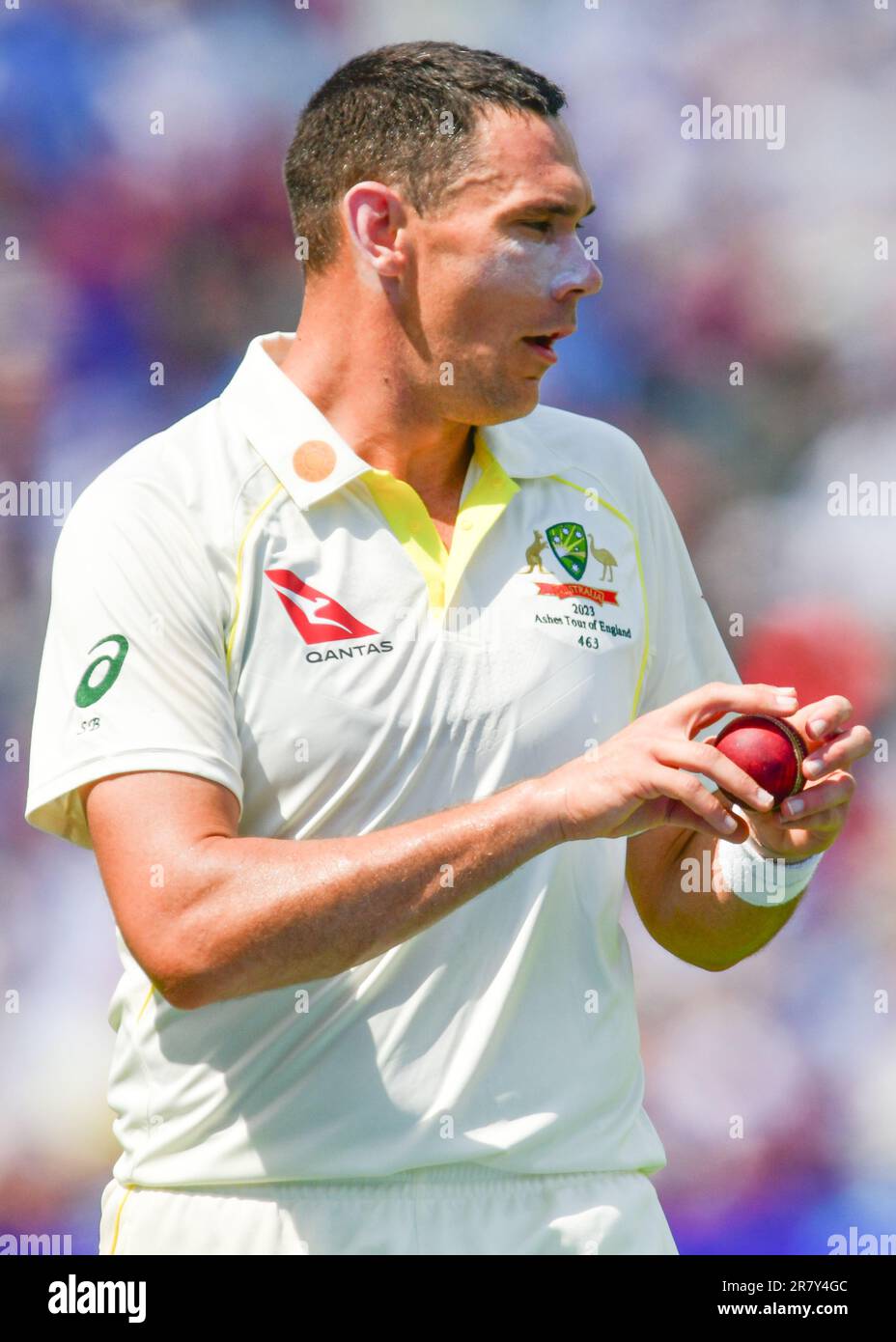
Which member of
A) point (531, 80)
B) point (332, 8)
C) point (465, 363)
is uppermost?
point (332, 8)

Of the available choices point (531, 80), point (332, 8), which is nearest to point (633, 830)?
point (531, 80)

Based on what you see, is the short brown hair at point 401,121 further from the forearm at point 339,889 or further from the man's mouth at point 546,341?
the forearm at point 339,889

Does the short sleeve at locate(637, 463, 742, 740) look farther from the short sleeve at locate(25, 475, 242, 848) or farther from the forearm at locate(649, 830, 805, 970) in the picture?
the short sleeve at locate(25, 475, 242, 848)

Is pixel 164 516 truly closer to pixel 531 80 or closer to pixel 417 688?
pixel 417 688

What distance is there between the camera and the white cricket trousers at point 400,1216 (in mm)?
1999

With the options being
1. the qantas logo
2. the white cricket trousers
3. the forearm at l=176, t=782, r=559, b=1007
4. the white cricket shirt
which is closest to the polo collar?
the white cricket shirt

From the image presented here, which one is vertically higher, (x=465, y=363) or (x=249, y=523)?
(x=465, y=363)

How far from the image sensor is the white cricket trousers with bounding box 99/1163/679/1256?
6.56 feet

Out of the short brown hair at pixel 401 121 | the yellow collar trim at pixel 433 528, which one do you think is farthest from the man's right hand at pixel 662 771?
the short brown hair at pixel 401 121

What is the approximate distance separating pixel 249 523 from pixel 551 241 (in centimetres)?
51

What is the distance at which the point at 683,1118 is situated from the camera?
376cm

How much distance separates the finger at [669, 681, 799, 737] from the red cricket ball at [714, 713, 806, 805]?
12 centimetres

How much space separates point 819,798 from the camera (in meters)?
1.92

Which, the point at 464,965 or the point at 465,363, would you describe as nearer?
the point at 464,965
